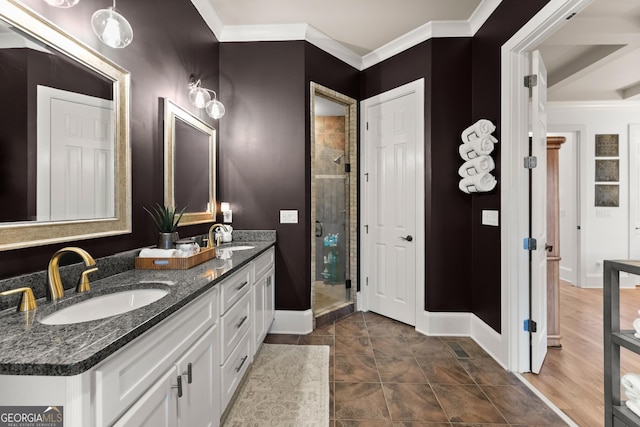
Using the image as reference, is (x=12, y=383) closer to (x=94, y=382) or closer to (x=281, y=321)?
(x=94, y=382)

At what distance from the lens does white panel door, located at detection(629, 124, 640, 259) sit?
14.1ft

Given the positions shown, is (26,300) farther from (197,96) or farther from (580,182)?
(580,182)

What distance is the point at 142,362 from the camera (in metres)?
0.91

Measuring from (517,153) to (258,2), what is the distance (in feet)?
7.83

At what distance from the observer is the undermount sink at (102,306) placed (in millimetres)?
1001

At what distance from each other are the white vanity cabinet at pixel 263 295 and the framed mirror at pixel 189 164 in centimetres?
61

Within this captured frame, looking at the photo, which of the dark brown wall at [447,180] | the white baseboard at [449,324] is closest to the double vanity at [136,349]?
the white baseboard at [449,324]

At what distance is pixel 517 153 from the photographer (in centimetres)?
218

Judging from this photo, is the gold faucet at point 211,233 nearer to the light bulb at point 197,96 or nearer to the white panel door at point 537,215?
the light bulb at point 197,96

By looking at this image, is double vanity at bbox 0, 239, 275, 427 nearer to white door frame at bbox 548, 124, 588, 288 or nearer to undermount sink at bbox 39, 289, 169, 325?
undermount sink at bbox 39, 289, 169, 325

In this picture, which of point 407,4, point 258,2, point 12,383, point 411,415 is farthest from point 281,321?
point 407,4

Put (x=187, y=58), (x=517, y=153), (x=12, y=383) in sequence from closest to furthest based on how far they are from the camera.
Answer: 1. (x=12, y=383)
2. (x=517, y=153)
3. (x=187, y=58)

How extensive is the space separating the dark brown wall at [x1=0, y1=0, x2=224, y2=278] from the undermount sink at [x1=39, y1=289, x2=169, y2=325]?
0.24 metres

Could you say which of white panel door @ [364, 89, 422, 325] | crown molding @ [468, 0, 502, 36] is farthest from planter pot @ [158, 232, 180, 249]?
crown molding @ [468, 0, 502, 36]
